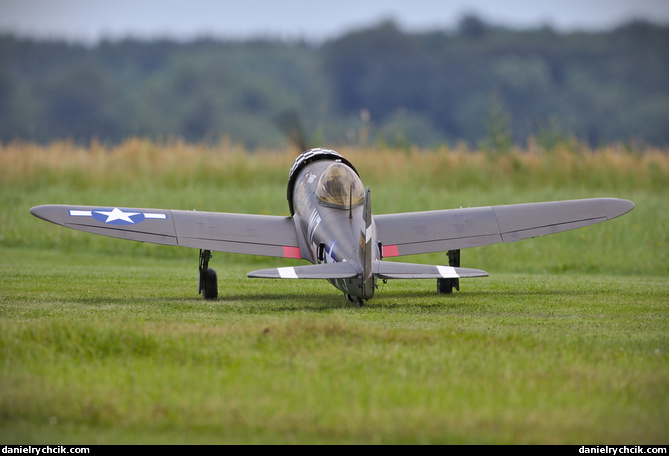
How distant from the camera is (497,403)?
5.88m

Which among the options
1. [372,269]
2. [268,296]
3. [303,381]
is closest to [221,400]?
[303,381]

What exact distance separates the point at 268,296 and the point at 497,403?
21.9 feet

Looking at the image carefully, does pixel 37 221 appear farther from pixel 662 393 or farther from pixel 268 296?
pixel 662 393

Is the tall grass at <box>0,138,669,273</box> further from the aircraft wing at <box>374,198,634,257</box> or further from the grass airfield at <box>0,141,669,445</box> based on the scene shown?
the aircraft wing at <box>374,198,634,257</box>

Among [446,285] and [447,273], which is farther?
[446,285]

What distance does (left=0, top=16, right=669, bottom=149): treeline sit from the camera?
236ft

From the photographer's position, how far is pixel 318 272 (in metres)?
9.88

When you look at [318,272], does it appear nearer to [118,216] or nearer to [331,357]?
[331,357]

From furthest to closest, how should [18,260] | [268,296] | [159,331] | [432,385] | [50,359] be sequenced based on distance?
1. [18,260]
2. [268,296]
3. [159,331]
4. [50,359]
5. [432,385]

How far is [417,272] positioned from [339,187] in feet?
6.35

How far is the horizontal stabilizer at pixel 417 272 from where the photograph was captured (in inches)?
389

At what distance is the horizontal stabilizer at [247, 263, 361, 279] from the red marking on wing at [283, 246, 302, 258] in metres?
1.84

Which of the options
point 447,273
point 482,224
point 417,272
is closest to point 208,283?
point 417,272

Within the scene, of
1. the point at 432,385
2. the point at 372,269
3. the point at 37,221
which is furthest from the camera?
the point at 37,221
